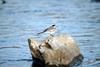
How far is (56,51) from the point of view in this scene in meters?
1.51

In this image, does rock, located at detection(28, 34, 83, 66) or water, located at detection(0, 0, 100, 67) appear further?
water, located at detection(0, 0, 100, 67)

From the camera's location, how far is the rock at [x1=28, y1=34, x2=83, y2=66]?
1.48 m

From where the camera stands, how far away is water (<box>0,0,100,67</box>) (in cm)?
172

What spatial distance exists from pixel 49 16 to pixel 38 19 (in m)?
0.16

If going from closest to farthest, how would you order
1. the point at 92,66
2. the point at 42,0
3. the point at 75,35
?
the point at 92,66 < the point at 75,35 < the point at 42,0

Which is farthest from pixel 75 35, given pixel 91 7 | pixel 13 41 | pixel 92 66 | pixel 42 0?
Result: pixel 42 0

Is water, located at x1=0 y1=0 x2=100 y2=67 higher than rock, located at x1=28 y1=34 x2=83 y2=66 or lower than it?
lower

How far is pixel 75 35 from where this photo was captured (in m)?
2.12

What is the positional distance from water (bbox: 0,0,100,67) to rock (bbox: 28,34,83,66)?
94mm

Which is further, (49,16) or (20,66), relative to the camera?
(49,16)

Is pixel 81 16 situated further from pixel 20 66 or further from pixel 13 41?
pixel 20 66

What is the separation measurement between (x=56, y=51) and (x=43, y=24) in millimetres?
987

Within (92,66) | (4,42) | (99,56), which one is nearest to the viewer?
(92,66)

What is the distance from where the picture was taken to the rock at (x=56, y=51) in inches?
58.3
